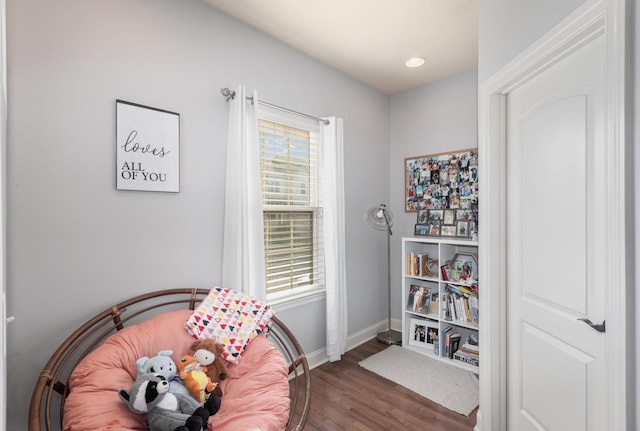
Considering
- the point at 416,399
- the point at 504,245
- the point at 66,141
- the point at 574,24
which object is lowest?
the point at 416,399

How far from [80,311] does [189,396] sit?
780 millimetres

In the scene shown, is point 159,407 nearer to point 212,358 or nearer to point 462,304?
point 212,358

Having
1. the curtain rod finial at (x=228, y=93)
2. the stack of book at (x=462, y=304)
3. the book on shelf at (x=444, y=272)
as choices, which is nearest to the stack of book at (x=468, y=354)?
the stack of book at (x=462, y=304)

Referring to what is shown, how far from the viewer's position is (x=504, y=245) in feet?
6.10

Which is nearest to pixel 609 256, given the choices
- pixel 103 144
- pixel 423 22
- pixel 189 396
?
pixel 189 396

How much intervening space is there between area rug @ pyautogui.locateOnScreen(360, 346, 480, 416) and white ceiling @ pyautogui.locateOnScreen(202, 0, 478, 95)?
2.83 meters

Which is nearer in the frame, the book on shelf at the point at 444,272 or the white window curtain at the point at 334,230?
the white window curtain at the point at 334,230

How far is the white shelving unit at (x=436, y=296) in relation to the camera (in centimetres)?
290

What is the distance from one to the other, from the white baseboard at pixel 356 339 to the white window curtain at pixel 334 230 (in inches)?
3.3

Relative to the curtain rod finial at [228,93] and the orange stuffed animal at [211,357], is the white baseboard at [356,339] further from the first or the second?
the curtain rod finial at [228,93]

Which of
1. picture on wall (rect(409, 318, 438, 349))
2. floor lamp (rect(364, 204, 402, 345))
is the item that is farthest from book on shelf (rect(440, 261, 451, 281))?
floor lamp (rect(364, 204, 402, 345))

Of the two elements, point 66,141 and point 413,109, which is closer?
point 66,141

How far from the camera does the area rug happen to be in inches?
92.0

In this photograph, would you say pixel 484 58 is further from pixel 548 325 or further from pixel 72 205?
pixel 72 205
